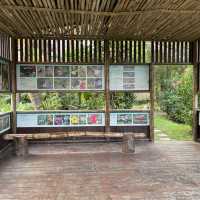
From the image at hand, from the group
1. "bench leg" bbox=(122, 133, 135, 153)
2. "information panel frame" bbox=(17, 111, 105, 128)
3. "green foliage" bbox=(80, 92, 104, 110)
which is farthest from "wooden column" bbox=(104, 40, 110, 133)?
"bench leg" bbox=(122, 133, 135, 153)

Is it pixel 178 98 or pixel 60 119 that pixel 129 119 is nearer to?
pixel 60 119

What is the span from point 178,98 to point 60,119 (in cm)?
510

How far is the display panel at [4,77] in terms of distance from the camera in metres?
7.06

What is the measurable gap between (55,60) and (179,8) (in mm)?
3925

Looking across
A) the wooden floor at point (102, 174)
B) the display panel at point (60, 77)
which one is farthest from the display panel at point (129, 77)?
the wooden floor at point (102, 174)

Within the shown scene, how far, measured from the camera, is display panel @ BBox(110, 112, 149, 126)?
8.35 m

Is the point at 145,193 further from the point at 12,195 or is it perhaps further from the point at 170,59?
the point at 170,59

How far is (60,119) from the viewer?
8.26 metres

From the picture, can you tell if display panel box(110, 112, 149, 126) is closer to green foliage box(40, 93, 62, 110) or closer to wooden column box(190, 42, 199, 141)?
wooden column box(190, 42, 199, 141)

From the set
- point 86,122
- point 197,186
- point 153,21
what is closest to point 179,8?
point 153,21

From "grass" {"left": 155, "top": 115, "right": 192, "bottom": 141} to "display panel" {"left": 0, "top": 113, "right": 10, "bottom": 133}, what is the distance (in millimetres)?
4324

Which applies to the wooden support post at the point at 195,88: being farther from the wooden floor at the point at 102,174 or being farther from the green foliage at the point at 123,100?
the green foliage at the point at 123,100

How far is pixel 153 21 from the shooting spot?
6121mm

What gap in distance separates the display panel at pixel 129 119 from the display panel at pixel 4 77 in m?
2.85
